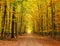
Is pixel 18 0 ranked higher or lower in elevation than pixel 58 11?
higher

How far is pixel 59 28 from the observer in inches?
1166

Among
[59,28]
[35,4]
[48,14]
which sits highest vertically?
[35,4]

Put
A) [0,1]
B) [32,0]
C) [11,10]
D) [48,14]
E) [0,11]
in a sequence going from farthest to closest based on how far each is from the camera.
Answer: [32,0], [48,14], [0,11], [11,10], [0,1]

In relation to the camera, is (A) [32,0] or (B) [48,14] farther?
(A) [32,0]

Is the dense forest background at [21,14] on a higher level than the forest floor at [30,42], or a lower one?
higher

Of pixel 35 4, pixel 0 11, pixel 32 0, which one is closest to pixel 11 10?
pixel 0 11

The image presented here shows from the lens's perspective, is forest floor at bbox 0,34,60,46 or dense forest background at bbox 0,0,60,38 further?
dense forest background at bbox 0,0,60,38

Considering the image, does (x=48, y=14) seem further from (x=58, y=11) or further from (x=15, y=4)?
(x=15, y=4)

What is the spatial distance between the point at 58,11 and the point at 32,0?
2196 cm

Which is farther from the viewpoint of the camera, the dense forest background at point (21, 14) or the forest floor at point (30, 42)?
the dense forest background at point (21, 14)

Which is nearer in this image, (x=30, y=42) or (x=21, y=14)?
(x=30, y=42)

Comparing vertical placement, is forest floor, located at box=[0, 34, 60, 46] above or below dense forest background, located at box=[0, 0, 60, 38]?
below

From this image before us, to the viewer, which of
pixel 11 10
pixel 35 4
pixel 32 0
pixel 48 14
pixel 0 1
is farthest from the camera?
pixel 35 4

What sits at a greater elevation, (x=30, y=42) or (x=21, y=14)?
(x=21, y=14)
